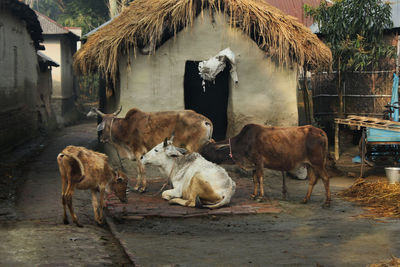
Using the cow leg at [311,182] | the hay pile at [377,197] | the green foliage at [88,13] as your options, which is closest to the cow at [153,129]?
the cow leg at [311,182]

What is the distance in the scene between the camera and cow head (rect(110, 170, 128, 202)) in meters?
7.85

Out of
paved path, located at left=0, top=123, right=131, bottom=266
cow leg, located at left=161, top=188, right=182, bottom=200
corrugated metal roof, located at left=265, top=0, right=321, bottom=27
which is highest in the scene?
corrugated metal roof, located at left=265, top=0, right=321, bottom=27

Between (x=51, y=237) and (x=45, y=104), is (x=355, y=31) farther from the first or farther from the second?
(x=45, y=104)

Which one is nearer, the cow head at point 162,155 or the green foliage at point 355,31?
the cow head at point 162,155

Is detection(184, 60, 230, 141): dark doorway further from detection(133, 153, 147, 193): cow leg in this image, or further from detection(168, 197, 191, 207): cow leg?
detection(168, 197, 191, 207): cow leg

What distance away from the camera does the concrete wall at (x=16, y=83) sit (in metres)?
14.8

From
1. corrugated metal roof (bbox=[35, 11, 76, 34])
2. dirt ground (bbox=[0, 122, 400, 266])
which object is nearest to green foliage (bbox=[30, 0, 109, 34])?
corrugated metal roof (bbox=[35, 11, 76, 34])

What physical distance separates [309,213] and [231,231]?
66.5 inches

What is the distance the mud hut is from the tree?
3.55 m

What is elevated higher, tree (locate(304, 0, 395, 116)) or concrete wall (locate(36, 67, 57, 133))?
tree (locate(304, 0, 395, 116))

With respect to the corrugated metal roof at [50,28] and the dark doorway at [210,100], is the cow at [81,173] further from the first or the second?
the corrugated metal roof at [50,28]

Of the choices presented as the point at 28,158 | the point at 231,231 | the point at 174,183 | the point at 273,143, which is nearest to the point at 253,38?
the point at 273,143

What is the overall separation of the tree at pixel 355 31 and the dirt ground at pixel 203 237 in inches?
260

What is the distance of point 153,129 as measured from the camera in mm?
10328
